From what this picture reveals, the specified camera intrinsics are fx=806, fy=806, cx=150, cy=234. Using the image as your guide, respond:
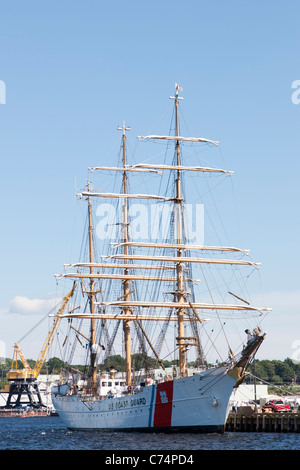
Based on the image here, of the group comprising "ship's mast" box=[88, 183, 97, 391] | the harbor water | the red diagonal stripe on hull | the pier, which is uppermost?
"ship's mast" box=[88, 183, 97, 391]

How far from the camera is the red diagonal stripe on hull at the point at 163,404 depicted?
269ft

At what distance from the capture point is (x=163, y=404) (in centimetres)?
8294

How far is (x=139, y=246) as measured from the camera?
341 ft

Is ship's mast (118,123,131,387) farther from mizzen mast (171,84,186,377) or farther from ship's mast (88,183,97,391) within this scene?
mizzen mast (171,84,186,377)

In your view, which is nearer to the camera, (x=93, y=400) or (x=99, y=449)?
(x=99, y=449)

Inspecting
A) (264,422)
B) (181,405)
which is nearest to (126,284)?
(264,422)

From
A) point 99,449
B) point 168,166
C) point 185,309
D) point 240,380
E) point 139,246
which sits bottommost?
point 99,449

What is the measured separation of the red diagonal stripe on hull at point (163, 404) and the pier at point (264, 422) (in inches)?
479

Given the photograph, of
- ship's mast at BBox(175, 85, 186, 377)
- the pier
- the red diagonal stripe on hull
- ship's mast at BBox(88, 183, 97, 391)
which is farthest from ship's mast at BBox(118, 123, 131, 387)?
the red diagonal stripe on hull

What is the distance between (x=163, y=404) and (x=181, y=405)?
110 inches

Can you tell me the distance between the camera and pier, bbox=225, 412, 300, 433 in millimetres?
88375
